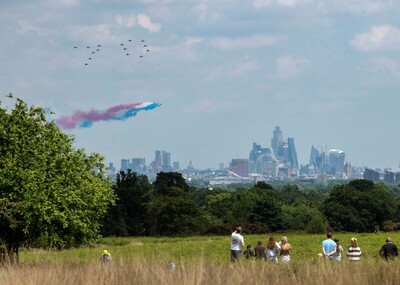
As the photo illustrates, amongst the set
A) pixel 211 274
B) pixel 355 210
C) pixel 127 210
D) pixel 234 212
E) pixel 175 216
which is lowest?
pixel 211 274

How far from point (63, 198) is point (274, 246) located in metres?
15.7

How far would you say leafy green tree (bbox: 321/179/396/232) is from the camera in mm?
130750

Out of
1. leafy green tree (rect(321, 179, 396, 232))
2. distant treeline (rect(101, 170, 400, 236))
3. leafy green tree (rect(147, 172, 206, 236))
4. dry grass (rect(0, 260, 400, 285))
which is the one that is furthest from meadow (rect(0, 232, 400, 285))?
leafy green tree (rect(321, 179, 396, 232))

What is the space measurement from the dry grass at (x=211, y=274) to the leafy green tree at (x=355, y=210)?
377 feet

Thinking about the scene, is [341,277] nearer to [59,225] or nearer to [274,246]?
[274,246]

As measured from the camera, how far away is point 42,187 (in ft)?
144

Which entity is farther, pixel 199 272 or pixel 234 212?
pixel 234 212

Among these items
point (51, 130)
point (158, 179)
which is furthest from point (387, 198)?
point (51, 130)

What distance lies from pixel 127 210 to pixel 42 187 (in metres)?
Answer: 89.0

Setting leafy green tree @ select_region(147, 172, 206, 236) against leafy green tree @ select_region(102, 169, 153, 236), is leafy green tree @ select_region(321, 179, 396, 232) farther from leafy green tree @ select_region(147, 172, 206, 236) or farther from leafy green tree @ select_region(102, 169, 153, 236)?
leafy green tree @ select_region(102, 169, 153, 236)

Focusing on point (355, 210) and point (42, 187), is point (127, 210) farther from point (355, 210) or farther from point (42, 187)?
point (42, 187)

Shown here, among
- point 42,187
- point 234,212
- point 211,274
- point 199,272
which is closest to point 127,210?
point 234,212

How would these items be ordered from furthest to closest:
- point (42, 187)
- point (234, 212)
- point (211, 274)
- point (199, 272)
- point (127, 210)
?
point (234, 212) < point (127, 210) < point (42, 187) < point (211, 274) < point (199, 272)

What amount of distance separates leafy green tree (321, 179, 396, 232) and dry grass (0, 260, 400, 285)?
115 meters
